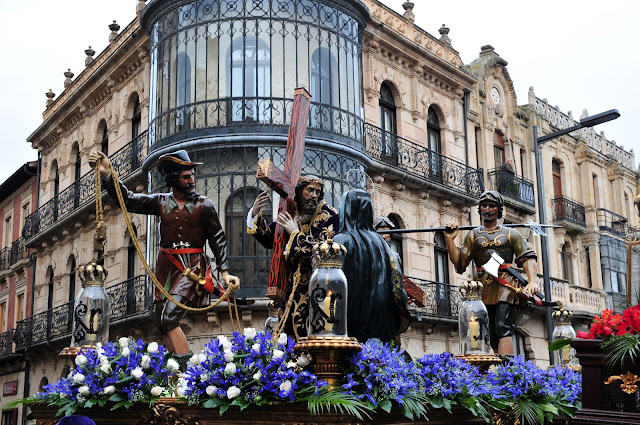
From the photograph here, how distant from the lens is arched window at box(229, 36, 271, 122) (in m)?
17.4

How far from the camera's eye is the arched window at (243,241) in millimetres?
16641

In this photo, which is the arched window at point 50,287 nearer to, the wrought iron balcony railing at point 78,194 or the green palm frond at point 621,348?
the wrought iron balcony railing at point 78,194

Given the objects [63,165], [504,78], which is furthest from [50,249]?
[504,78]

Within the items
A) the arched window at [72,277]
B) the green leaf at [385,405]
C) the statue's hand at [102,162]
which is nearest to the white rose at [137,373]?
the green leaf at [385,405]

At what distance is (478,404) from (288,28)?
45.9 ft

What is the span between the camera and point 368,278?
5.52 metres

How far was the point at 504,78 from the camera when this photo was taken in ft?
89.2

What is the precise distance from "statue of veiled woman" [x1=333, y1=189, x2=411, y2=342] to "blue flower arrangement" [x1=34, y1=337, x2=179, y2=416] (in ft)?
4.33

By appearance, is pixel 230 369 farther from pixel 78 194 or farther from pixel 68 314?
pixel 78 194

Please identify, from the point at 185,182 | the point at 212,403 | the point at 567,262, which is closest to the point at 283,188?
the point at 185,182

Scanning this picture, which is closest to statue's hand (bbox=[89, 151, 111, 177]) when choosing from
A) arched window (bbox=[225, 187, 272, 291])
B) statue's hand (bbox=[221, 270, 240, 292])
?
statue's hand (bbox=[221, 270, 240, 292])

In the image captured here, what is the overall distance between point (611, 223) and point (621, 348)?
28.0 meters

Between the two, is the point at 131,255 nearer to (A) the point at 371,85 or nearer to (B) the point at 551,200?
(A) the point at 371,85

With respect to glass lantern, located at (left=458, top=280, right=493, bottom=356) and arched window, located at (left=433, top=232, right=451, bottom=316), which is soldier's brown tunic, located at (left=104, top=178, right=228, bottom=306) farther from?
arched window, located at (left=433, top=232, right=451, bottom=316)
